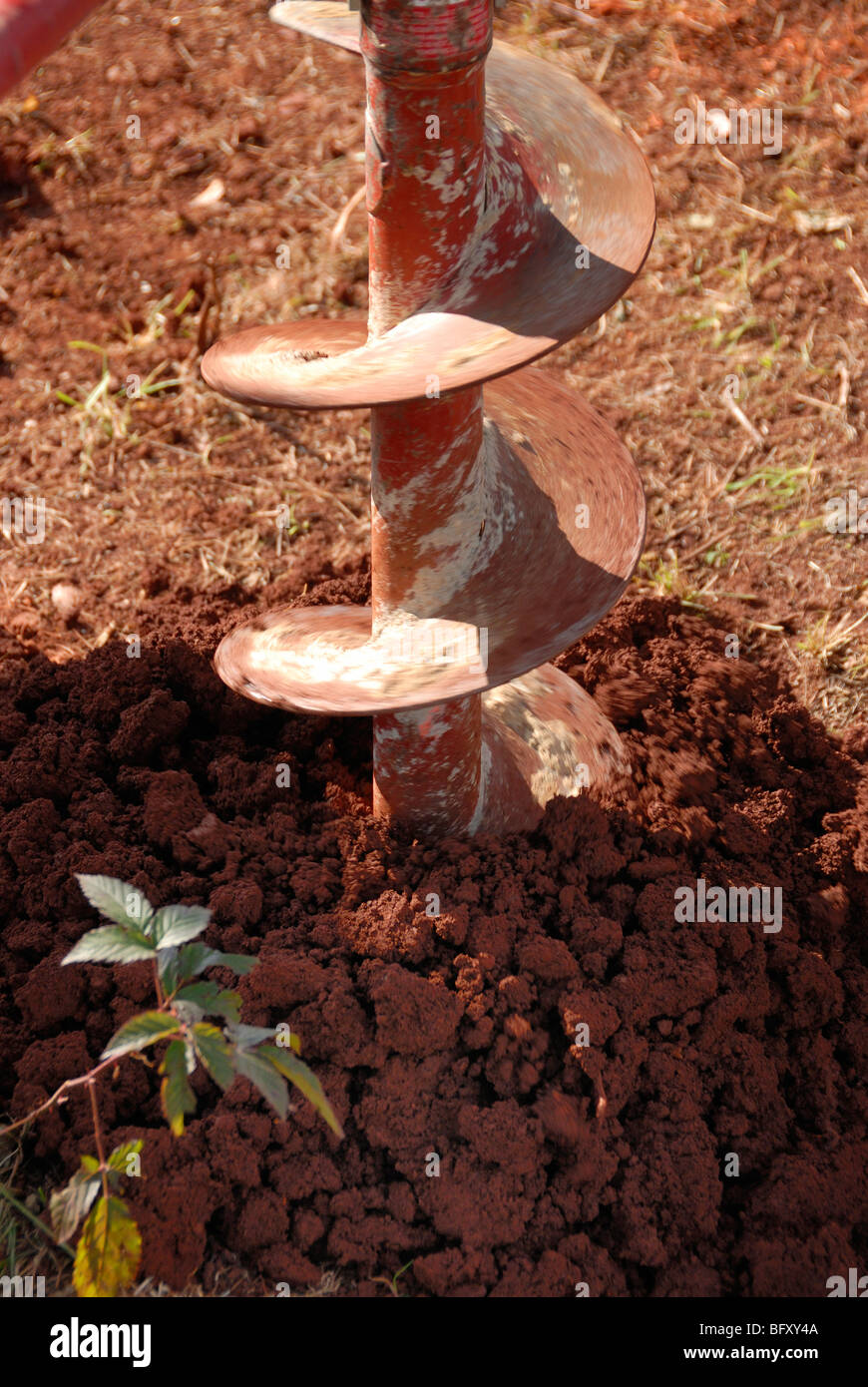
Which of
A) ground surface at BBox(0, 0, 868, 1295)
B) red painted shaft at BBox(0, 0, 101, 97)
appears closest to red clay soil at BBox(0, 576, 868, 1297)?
ground surface at BBox(0, 0, 868, 1295)

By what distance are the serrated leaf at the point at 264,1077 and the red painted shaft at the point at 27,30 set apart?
130 centimetres

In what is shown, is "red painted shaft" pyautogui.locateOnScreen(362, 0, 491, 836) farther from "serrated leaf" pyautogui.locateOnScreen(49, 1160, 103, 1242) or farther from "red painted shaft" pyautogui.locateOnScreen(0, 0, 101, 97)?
"serrated leaf" pyautogui.locateOnScreen(49, 1160, 103, 1242)

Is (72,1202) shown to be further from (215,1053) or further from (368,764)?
(368,764)

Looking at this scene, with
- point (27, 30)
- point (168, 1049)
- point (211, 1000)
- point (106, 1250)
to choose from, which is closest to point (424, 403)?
point (27, 30)

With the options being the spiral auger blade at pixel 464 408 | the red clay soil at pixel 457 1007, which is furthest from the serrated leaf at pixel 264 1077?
the spiral auger blade at pixel 464 408

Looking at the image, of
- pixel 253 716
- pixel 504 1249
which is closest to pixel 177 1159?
pixel 504 1249

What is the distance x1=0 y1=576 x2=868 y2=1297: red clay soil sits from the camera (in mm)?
2205

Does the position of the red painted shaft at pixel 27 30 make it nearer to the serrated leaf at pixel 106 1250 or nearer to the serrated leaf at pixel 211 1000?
the serrated leaf at pixel 211 1000

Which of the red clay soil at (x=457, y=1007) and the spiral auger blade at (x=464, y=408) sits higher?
the spiral auger blade at (x=464, y=408)

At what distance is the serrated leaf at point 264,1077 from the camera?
68.9 inches

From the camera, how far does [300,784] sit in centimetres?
279

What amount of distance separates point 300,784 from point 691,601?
133cm

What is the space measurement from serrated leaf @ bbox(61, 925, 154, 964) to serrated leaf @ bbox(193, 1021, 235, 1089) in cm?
14
